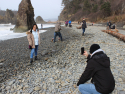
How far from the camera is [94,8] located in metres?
45.7

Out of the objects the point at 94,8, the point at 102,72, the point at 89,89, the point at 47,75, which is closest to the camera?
the point at 102,72

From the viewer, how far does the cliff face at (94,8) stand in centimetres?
3756

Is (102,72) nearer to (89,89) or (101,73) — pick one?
(101,73)

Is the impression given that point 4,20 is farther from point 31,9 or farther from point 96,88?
point 96,88

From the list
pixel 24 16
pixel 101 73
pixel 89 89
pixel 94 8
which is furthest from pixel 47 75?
pixel 94 8

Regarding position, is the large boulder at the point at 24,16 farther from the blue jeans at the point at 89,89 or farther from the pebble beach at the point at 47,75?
the blue jeans at the point at 89,89

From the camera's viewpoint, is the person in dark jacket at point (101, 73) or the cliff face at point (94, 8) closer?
the person in dark jacket at point (101, 73)

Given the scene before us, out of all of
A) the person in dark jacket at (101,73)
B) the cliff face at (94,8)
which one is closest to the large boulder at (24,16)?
the person in dark jacket at (101,73)

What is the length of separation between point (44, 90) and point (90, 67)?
6.77 ft

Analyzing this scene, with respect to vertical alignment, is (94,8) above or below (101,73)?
above

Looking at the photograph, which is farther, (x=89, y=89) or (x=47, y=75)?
(x=47, y=75)

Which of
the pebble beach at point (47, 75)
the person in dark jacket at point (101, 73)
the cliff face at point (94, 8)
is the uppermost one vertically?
the cliff face at point (94, 8)

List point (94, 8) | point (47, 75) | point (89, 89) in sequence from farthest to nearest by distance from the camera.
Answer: point (94, 8) < point (47, 75) < point (89, 89)

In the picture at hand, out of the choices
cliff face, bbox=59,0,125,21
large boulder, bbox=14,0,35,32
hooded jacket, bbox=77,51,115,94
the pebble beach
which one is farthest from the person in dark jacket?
cliff face, bbox=59,0,125,21
